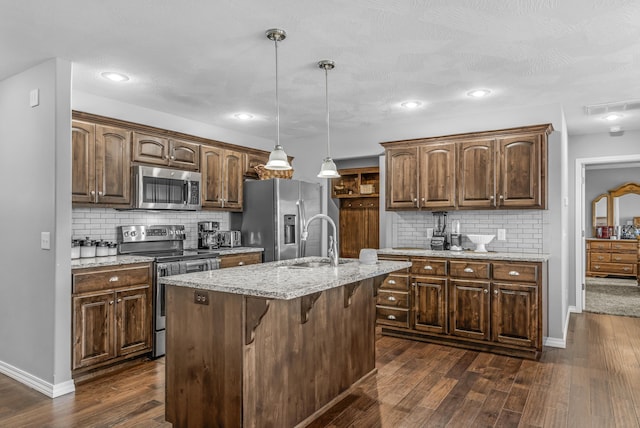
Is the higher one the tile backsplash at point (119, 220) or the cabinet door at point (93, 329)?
the tile backsplash at point (119, 220)

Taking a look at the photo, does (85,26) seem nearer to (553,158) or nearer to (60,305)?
(60,305)

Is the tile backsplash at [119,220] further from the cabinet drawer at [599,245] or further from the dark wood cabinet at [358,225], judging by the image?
the cabinet drawer at [599,245]

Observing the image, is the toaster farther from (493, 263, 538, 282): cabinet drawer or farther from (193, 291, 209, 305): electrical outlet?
(493, 263, 538, 282): cabinet drawer

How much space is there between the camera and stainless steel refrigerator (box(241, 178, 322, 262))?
5180mm

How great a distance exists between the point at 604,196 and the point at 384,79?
321 inches

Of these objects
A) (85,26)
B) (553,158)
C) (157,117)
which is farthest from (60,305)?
(553,158)

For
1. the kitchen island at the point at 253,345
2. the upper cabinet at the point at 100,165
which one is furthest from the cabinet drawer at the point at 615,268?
the upper cabinet at the point at 100,165

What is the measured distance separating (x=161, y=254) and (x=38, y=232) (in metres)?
1.23

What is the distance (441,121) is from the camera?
5.05 meters

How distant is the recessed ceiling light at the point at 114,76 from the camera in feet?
11.4

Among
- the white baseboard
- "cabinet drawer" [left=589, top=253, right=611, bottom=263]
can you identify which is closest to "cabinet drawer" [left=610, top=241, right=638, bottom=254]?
"cabinet drawer" [left=589, top=253, right=611, bottom=263]

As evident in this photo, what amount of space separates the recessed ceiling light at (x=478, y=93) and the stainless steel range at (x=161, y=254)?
10.0 ft

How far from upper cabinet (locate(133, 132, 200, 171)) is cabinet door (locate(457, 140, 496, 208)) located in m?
2.98

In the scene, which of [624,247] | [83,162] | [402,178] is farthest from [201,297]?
[624,247]
